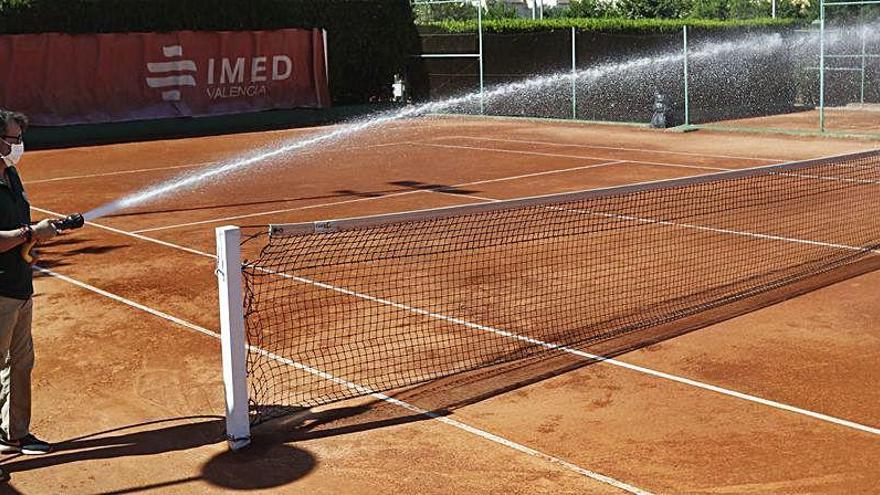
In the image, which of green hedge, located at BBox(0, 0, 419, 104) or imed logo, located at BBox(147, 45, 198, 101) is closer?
green hedge, located at BBox(0, 0, 419, 104)

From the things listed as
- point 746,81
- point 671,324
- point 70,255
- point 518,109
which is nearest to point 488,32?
point 518,109

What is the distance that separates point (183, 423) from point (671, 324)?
15.0ft

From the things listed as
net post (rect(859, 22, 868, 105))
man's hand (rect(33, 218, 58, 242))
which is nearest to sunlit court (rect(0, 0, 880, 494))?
man's hand (rect(33, 218, 58, 242))

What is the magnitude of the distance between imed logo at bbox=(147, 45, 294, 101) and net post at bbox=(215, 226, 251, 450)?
25.5 m

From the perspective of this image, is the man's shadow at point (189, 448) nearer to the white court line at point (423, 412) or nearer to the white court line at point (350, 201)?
the white court line at point (423, 412)

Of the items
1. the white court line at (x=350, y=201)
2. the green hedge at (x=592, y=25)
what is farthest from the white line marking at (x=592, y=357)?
the green hedge at (x=592, y=25)

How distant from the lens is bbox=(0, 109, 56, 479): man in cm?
656

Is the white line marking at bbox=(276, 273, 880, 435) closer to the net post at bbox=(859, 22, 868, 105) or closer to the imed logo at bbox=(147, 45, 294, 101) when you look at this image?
the imed logo at bbox=(147, 45, 294, 101)

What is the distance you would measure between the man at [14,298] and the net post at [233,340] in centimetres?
110

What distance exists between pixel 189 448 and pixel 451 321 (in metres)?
3.50

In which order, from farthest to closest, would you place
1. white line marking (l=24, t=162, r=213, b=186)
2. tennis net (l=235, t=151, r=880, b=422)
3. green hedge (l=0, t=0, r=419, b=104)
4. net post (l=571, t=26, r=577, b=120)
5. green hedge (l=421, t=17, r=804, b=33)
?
1. green hedge (l=421, t=17, r=804, b=33)
2. net post (l=571, t=26, r=577, b=120)
3. green hedge (l=0, t=0, r=419, b=104)
4. white line marking (l=24, t=162, r=213, b=186)
5. tennis net (l=235, t=151, r=880, b=422)

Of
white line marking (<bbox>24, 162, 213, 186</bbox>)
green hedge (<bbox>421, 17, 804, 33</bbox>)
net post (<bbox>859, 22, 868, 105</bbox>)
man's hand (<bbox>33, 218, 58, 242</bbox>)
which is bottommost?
white line marking (<bbox>24, 162, 213, 186</bbox>)

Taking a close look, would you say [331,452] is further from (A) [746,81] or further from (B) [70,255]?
(A) [746,81]

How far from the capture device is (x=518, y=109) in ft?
112
